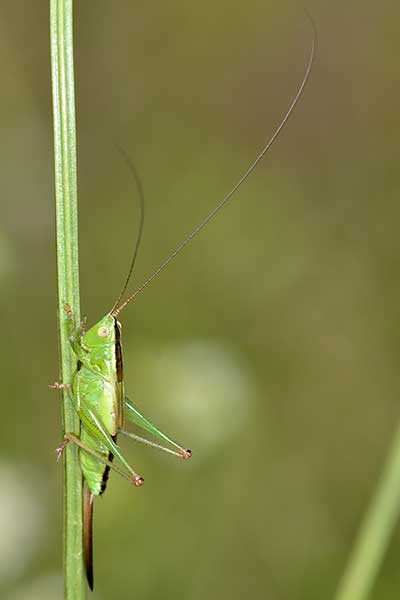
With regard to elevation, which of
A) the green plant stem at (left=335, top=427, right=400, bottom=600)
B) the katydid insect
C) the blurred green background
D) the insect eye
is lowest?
the green plant stem at (left=335, top=427, right=400, bottom=600)

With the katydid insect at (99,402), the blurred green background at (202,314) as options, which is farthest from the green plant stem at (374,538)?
the blurred green background at (202,314)

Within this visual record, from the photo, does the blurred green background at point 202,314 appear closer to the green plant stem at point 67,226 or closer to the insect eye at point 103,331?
the insect eye at point 103,331

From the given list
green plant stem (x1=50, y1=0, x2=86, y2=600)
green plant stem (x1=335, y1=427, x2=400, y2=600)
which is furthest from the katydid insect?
green plant stem (x1=335, y1=427, x2=400, y2=600)

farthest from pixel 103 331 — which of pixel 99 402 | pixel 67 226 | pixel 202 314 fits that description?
pixel 202 314

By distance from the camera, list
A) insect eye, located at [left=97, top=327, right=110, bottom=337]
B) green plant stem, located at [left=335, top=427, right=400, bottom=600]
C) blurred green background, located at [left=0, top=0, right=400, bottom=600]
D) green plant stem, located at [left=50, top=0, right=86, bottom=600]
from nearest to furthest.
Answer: green plant stem, located at [left=50, top=0, right=86, bottom=600], green plant stem, located at [left=335, top=427, right=400, bottom=600], insect eye, located at [left=97, top=327, right=110, bottom=337], blurred green background, located at [left=0, top=0, right=400, bottom=600]

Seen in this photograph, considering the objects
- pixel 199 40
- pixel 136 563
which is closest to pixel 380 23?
pixel 199 40

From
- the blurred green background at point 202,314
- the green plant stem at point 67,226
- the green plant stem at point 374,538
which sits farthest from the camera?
the blurred green background at point 202,314

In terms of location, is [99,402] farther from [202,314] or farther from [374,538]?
[202,314]

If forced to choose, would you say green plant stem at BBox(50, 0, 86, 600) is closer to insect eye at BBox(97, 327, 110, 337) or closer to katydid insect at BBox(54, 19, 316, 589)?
katydid insect at BBox(54, 19, 316, 589)
